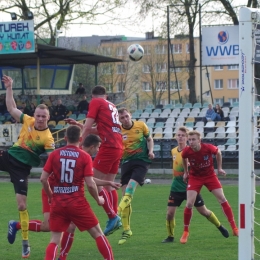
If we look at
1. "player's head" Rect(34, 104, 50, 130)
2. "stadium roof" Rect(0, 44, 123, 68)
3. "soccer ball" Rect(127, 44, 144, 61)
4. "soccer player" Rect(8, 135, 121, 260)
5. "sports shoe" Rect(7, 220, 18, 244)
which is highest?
"stadium roof" Rect(0, 44, 123, 68)

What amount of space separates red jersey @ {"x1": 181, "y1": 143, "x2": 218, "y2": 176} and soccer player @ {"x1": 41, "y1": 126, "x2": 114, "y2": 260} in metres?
3.21

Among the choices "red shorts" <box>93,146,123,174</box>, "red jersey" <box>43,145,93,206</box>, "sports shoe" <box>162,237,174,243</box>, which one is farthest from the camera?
"sports shoe" <box>162,237,174,243</box>

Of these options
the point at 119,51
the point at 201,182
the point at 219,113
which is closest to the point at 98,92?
the point at 201,182

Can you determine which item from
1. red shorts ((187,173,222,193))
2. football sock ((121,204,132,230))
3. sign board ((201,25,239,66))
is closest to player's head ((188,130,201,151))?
red shorts ((187,173,222,193))

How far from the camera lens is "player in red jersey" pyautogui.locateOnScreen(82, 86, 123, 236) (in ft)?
31.2

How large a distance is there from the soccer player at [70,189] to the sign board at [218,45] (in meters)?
26.2

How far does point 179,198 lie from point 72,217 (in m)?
3.68

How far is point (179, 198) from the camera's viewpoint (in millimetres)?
10727

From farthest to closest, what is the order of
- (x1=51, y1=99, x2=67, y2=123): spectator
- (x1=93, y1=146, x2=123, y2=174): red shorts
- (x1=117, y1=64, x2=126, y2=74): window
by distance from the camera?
(x1=117, y1=64, x2=126, y2=74): window, (x1=51, y1=99, x2=67, y2=123): spectator, (x1=93, y1=146, x2=123, y2=174): red shorts

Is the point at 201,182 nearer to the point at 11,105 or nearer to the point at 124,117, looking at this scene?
the point at 124,117

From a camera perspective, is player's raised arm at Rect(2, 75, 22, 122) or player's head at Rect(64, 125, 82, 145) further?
player's raised arm at Rect(2, 75, 22, 122)

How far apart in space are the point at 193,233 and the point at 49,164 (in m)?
4.73

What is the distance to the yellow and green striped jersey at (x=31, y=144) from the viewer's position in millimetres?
9164

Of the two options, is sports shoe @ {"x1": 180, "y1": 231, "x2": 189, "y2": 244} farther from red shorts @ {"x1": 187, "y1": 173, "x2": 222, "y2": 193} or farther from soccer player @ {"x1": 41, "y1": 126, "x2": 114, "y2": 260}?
soccer player @ {"x1": 41, "y1": 126, "x2": 114, "y2": 260}
